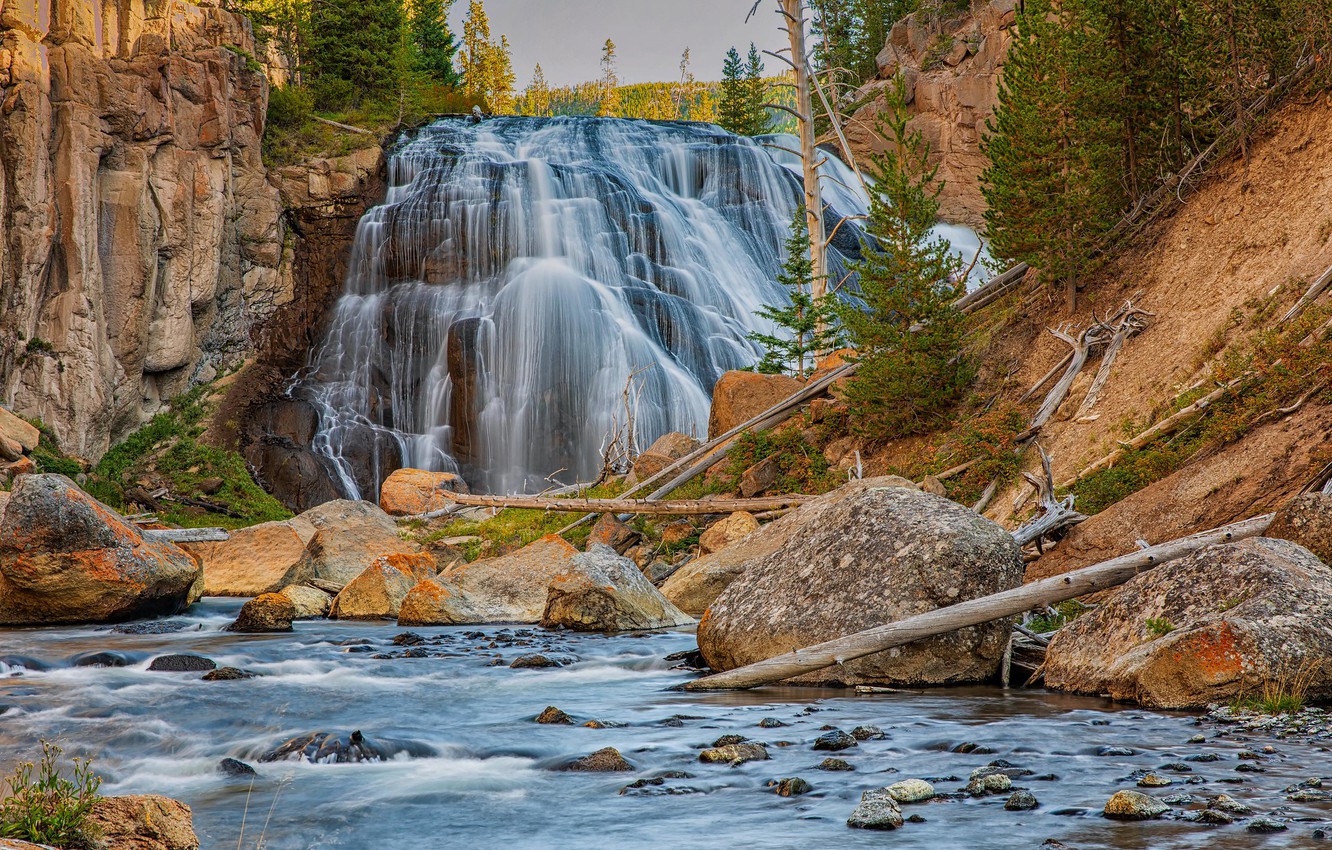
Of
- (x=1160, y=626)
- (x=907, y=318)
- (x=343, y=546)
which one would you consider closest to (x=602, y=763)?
(x=1160, y=626)

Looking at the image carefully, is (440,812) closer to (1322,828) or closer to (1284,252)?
(1322,828)

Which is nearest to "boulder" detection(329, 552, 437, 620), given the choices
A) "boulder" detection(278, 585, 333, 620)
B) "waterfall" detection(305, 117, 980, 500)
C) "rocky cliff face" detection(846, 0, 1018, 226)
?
"boulder" detection(278, 585, 333, 620)

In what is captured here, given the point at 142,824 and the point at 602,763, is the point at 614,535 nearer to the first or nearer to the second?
the point at 602,763

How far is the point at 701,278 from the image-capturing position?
3231 cm

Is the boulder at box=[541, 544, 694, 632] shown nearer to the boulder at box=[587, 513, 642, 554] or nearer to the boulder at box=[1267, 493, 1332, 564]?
the boulder at box=[587, 513, 642, 554]

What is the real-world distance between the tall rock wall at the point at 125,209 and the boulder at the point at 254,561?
11890 mm

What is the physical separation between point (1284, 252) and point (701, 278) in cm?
2117

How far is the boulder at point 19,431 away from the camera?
22.2 m

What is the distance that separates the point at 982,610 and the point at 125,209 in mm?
26842

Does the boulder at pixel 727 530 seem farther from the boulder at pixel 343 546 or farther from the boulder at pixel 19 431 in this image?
the boulder at pixel 19 431

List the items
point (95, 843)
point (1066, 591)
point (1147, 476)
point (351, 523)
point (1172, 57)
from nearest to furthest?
point (95, 843), point (1066, 591), point (1147, 476), point (1172, 57), point (351, 523)

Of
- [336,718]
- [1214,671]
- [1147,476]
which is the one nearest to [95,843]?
[336,718]

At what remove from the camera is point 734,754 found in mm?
5875

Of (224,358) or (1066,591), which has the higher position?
(224,358)
